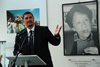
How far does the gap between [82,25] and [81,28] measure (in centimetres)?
7

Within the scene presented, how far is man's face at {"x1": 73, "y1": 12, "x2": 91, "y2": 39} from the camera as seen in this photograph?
389 cm

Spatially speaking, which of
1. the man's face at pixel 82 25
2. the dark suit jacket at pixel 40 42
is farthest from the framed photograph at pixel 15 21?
the dark suit jacket at pixel 40 42

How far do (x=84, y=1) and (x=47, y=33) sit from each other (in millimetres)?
1632

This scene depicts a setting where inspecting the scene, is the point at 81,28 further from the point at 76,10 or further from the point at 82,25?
the point at 76,10

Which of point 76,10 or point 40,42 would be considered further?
point 76,10

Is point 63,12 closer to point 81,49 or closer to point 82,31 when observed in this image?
point 82,31

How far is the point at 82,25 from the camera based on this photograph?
3.93 metres

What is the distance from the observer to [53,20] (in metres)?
4.11

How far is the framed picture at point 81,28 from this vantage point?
3840 mm

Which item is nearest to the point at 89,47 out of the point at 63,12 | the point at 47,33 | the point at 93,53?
the point at 93,53

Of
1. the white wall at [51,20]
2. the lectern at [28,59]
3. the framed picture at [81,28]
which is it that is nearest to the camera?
the lectern at [28,59]

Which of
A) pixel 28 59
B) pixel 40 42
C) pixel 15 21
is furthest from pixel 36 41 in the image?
pixel 15 21

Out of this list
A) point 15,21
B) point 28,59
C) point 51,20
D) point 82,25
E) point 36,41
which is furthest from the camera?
point 15,21

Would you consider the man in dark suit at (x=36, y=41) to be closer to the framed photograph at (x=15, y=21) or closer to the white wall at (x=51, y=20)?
the white wall at (x=51, y=20)
